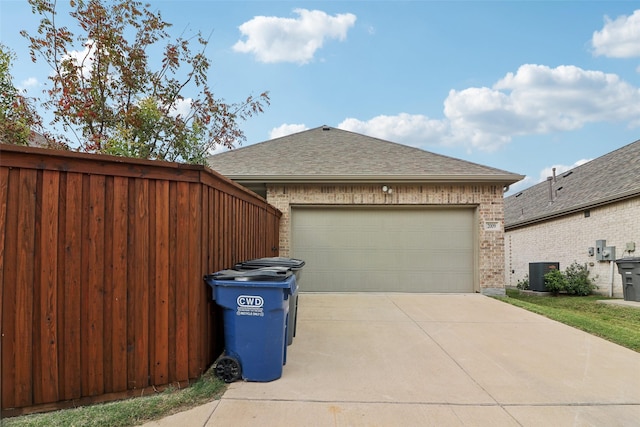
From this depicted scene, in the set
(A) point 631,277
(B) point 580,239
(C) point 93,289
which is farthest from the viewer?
(B) point 580,239

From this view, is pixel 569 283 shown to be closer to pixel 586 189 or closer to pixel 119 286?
pixel 586 189

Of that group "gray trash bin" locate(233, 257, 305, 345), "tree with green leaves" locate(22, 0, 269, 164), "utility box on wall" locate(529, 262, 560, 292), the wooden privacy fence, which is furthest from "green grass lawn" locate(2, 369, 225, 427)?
"utility box on wall" locate(529, 262, 560, 292)

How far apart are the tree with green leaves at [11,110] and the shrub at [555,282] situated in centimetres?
1393

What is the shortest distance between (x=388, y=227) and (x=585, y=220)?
7.98 metres

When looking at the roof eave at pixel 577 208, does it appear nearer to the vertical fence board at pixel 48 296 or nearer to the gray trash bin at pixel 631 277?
the gray trash bin at pixel 631 277

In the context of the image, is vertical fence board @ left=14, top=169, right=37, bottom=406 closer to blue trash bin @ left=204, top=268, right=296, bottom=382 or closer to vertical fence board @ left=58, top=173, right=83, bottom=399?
vertical fence board @ left=58, top=173, right=83, bottom=399

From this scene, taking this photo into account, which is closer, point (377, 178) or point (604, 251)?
point (377, 178)

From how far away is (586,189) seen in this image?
47.0ft

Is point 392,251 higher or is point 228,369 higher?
point 392,251

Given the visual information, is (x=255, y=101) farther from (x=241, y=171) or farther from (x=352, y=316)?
(x=352, y=316)

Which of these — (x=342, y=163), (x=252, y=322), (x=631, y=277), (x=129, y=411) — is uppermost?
(x=342, y=163)

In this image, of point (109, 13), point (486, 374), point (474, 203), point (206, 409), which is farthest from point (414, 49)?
point (206, 409)

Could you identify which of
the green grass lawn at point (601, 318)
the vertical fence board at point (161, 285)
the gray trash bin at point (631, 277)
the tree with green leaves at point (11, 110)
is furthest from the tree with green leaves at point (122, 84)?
the gray trash bin at point (631, 277)

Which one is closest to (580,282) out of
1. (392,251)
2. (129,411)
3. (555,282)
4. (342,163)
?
(555,282)
